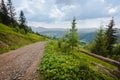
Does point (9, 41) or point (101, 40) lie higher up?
point (101, 40)

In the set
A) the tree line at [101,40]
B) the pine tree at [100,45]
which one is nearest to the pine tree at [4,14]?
the tree line at [101,40]

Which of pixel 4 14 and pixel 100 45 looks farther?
pixel 4 14

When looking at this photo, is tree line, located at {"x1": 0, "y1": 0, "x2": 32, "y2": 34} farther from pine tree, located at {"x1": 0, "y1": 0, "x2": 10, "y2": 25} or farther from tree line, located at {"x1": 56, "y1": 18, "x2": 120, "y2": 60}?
tree line, located at {"x1": 56, "y1": 18, "x2": 120, "y2": 60}

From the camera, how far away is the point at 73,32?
170 ft

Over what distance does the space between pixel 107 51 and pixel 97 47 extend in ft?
10.3

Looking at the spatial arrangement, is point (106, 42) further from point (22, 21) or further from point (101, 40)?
point (22, 21)

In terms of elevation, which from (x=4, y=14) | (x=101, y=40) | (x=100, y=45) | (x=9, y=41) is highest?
(x=4, y=14)


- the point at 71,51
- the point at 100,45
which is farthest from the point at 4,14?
the point at 71,51

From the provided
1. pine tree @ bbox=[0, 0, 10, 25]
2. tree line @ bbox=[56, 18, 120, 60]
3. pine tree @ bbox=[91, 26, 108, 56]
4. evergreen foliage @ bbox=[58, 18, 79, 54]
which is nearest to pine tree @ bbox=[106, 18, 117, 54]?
tree line @ bbox=[56, 18, 120, 60]

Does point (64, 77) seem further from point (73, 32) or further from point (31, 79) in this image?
point (73, 32)

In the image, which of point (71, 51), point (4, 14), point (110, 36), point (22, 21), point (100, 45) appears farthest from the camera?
point (22, 21)

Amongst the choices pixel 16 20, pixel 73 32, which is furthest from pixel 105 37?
pixel 16 20

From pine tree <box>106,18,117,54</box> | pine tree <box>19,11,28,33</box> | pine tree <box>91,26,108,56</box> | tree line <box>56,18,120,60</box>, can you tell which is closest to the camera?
tree line <box>56,18,120,60</box>

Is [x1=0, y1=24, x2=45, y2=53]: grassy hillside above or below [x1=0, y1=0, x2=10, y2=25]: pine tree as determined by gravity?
below
